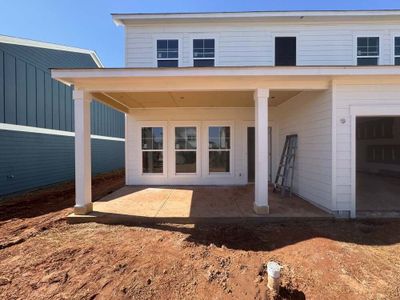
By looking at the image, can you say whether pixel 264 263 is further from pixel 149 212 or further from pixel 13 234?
pixel 13 234

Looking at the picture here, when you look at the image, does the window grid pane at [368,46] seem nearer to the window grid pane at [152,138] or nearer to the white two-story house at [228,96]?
the white two-story house at [228,96]

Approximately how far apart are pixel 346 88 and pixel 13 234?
23.2ft

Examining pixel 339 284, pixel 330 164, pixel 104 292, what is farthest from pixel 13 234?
pixel 330 164

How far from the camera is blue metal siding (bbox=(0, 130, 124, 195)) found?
7.56 m

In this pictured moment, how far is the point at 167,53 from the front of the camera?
27.4ft

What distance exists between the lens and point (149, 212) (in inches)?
211

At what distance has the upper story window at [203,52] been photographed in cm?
829

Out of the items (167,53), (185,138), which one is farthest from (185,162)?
(167,53)

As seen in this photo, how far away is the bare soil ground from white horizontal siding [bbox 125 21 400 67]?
5.70 metres

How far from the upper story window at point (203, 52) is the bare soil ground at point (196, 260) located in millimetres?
5710

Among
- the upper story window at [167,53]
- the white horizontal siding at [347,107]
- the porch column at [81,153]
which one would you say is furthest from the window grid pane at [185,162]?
the white horizontal siding at [347,107]

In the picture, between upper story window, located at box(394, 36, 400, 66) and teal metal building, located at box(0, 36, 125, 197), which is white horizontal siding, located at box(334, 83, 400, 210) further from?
teal metal building, located at box(0, 36, 125, 197)

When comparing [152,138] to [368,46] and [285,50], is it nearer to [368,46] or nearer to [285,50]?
[285,50]

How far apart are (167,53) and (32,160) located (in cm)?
617
